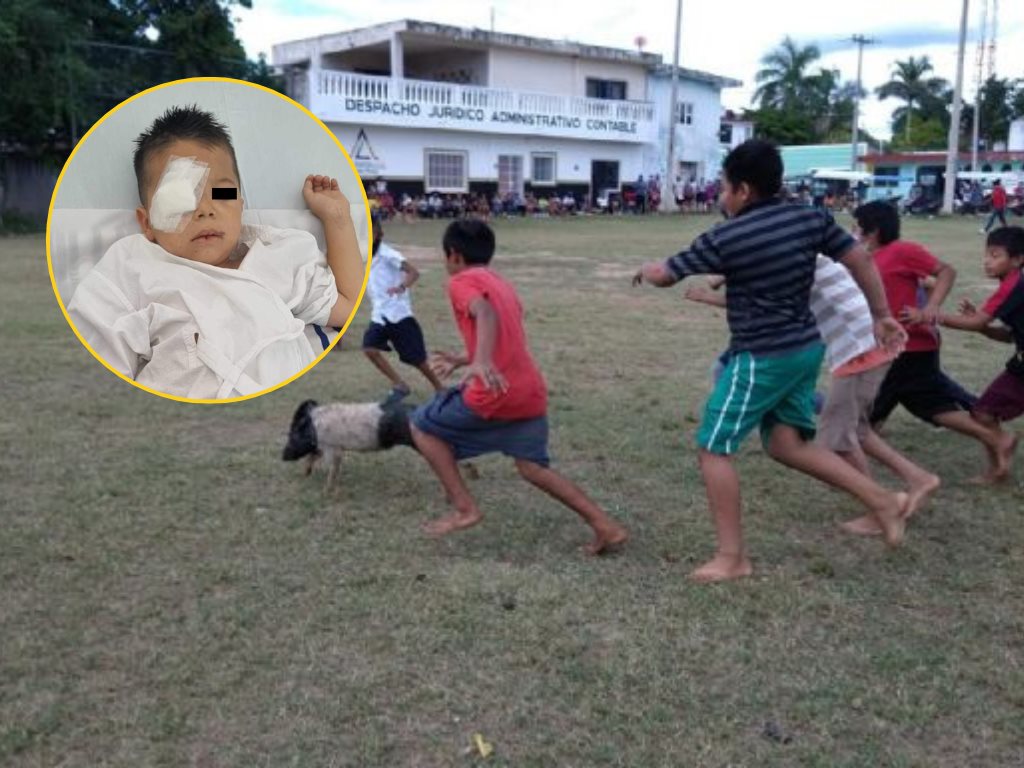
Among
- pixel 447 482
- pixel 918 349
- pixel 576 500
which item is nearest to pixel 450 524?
pixel 447 482

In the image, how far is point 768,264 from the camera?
11.8 feet

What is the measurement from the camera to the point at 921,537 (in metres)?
4.38

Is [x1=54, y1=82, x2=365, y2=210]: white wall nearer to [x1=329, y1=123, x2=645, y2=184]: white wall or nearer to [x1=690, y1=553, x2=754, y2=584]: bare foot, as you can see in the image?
[x1=690, y1=553, x2=754, y2=584]: bare foot

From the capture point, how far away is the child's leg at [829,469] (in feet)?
13.1

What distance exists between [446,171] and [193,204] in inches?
1228

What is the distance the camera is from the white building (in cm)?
2998

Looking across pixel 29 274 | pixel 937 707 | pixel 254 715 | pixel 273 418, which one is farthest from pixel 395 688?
pixel 29 274

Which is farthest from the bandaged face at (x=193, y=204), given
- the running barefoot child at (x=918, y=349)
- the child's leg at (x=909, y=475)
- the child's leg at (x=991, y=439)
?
the child's leg at (x=991, y=439)

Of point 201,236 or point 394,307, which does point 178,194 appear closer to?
point 201,236

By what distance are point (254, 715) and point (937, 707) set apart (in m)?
1.91

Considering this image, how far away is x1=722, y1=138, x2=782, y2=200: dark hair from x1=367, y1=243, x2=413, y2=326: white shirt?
3039mm

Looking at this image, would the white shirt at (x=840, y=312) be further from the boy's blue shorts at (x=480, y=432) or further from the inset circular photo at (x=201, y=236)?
the inset circular photo at (x=201, y=236)

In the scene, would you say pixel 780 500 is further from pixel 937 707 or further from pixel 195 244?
pixel 195 244

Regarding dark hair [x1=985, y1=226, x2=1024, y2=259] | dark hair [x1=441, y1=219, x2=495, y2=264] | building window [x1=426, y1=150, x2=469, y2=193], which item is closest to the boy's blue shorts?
dark hair [x1=441, y1=219, x2=495, y2=264]
